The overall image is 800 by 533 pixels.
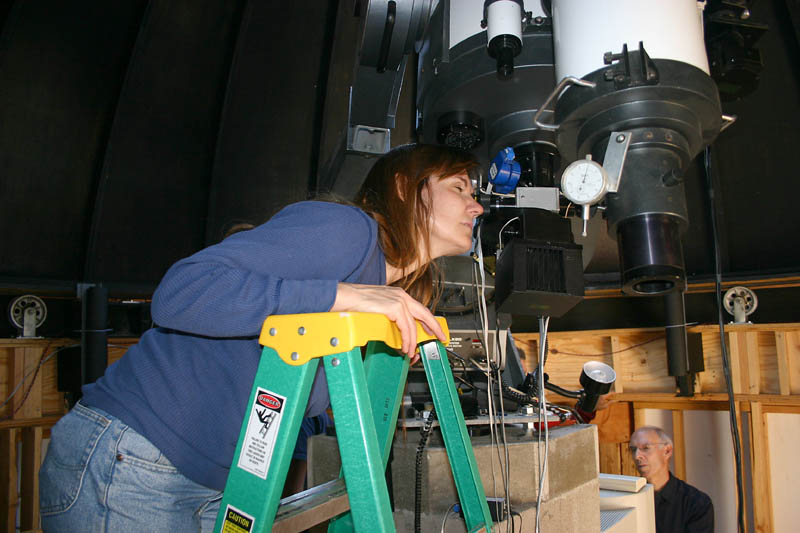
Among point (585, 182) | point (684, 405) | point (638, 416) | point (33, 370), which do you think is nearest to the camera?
point (585, 182)

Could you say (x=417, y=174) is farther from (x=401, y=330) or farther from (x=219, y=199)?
(x=219, y=199)

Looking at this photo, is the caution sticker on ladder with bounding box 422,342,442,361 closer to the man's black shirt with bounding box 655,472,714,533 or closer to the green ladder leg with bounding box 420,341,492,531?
the green ladder leg with bounding box 420,341,492,531

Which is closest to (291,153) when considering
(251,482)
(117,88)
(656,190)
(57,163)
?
(117,88)

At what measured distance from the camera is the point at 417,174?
1562 millimetres

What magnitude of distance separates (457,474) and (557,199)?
2.90 ft

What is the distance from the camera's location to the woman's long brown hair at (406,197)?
4.65 feet

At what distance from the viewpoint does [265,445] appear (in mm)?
989

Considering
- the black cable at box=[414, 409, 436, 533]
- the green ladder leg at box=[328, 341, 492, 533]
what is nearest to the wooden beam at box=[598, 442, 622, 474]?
the black cable at box=[414, 409, 436, 533]

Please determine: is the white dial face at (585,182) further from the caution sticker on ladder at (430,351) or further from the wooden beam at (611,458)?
the wooden beam at (611,458)

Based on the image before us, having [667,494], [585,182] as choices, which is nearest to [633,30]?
[585,182]

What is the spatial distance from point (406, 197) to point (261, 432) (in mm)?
737

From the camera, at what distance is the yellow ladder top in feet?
3.15

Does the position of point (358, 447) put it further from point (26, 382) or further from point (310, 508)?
point (26, 382)

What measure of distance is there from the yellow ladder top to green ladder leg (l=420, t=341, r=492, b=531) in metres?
0.42
